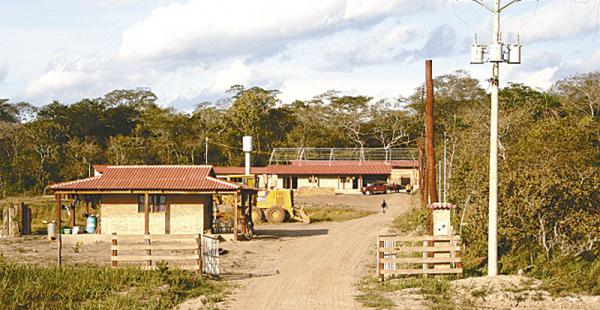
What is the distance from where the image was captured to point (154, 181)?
3347 centimetres

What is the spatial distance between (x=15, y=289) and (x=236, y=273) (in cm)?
668

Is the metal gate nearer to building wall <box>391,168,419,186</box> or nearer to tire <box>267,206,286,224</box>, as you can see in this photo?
tire <box>267,206,286,224</box>

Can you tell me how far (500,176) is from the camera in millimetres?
21047

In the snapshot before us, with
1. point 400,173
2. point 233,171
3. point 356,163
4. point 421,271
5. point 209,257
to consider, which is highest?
point 356,163

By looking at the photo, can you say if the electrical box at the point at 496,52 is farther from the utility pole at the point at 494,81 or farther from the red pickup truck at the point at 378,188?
the red pickup truck at the point at 378,188

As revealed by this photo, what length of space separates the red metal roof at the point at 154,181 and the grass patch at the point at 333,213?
42.4 ft

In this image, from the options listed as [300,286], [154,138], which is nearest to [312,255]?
[300,286]

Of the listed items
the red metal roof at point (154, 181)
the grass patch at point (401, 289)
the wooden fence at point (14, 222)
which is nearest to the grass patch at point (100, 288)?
the grass patch at point (401, 289)

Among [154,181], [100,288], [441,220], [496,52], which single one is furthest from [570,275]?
[154,181]

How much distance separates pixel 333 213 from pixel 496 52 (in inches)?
1300

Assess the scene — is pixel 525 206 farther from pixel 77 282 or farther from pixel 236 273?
pixel 77 282

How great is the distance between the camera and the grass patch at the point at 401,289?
651 inches

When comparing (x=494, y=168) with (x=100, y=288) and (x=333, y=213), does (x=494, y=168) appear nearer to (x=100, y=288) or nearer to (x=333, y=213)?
(x=100, y=288)

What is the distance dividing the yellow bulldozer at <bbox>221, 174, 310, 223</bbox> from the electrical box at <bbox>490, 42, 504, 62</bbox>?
2751 centimetres
